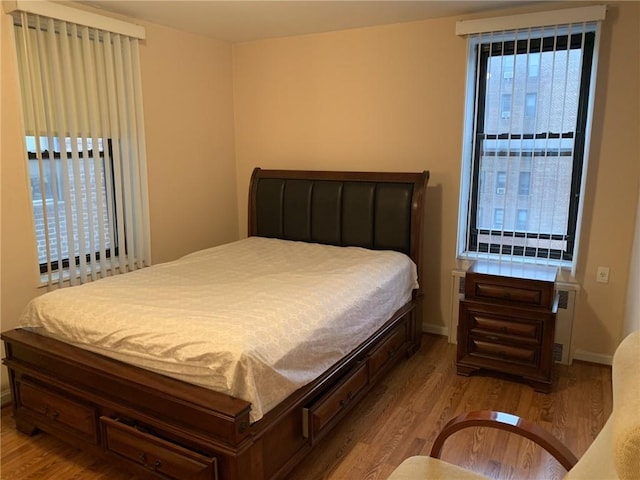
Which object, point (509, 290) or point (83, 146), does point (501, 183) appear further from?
point (83, 146)

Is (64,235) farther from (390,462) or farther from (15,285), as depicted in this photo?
(390,462)

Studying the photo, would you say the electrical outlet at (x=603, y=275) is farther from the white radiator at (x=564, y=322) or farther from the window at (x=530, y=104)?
the window at (x=530, y=104)

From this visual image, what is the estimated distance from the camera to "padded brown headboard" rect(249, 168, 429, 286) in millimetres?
3398

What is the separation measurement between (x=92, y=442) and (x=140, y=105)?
2.17 meters

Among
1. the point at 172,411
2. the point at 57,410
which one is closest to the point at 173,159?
the point at 57,410

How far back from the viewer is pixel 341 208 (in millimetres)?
3635

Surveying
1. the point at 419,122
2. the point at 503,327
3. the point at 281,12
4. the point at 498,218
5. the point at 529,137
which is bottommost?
the point at 503,327

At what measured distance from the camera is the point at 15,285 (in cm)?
278

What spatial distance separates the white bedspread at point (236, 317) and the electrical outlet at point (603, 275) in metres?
1.26

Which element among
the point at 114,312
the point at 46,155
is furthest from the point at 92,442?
the point at 46,155

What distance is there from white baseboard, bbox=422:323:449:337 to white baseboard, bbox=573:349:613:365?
34.6 inches

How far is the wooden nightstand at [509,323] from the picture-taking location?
289cm

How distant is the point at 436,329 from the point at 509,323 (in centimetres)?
86

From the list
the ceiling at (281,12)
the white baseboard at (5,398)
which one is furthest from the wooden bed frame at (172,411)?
the ceiling at (281,12)
